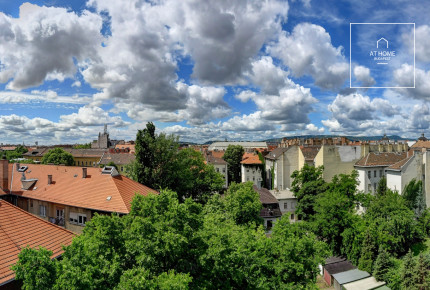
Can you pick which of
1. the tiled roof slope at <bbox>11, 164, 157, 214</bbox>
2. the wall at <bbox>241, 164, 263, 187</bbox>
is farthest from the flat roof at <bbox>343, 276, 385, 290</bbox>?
the wall at <bbox>241, 164, 263, 187</bbox>

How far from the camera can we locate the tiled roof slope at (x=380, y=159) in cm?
4634

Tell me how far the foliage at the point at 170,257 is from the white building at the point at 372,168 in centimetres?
3525

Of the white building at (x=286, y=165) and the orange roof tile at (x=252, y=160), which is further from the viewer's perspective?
the orange roof tile at (x=252, y=160)

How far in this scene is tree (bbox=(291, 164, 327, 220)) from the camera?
42.2 meters

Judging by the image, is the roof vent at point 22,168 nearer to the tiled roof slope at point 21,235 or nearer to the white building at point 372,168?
the tiled roof slope at point 21,235

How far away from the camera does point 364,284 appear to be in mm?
26844

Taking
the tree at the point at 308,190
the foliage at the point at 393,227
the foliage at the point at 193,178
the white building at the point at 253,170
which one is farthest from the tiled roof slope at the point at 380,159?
the foliage at the point at 193,178

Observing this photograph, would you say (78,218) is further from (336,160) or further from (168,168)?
(336,160)

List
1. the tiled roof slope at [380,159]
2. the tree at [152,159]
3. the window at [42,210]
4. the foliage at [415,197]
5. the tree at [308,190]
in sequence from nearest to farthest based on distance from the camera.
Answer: the window at [42,210]
the tree at [152,159]
the foliage at [415,197]
the tree at [308,190]
the tiled roof slope at [380,159]

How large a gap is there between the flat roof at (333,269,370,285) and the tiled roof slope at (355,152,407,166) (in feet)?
71.4

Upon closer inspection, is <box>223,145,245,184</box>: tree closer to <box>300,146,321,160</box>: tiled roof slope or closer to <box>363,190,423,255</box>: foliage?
<box>300,146,321,160</box>: tiled roof slope

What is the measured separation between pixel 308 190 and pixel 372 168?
11.9m

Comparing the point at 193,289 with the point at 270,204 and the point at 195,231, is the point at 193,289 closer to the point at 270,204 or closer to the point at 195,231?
the point at 195,231

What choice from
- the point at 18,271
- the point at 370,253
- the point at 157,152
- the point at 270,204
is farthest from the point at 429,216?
the point at 18,271
